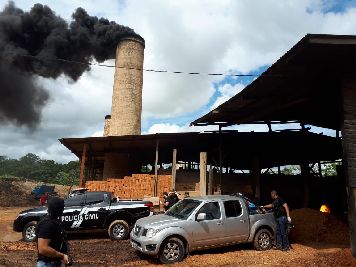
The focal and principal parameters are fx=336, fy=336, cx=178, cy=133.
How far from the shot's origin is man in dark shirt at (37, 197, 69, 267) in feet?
12.8

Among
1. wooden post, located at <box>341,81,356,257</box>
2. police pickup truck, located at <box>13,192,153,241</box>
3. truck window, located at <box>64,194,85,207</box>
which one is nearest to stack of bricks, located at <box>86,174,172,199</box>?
police pickup truck, located at <box>13,192,153,241</box>

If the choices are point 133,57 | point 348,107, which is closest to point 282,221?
point 348,107

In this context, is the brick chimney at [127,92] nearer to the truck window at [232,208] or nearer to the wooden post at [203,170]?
the wooden post at [203,170]

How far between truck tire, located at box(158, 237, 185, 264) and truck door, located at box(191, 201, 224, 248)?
0.43m

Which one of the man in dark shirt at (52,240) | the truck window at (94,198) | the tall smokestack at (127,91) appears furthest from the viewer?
the tall smokestack at (127,91)

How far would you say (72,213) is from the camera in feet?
37.4

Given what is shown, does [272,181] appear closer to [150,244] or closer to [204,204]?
[204,204]

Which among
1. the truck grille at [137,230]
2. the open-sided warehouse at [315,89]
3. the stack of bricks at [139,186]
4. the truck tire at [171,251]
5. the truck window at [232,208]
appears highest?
the open-sided warehouse at [315,89]

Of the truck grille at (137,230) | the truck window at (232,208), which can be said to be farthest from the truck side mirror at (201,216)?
the truck grille at (137,230)

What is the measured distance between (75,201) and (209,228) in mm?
5359

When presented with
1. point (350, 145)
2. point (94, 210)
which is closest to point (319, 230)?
point (350, 145)

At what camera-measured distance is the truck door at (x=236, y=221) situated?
900 centimetres

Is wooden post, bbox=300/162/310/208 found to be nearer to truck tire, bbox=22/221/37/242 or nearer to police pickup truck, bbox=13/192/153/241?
police pickup truck, bbox=13/192/153/241

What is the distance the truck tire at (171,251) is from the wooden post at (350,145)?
4475 millimetres
